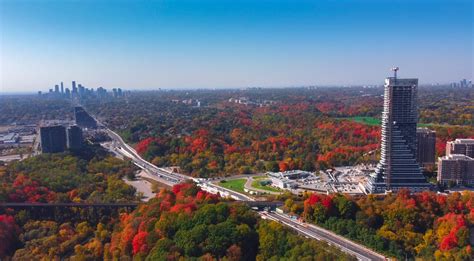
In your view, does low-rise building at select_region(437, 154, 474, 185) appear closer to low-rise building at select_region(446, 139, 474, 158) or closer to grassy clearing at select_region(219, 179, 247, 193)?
low-rise building at select_region(446, 139, 474, 158)

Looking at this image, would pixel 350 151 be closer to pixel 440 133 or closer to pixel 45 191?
pixel 440 133

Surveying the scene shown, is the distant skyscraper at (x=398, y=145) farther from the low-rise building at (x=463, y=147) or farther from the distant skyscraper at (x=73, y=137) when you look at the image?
the distant skyscraper at (x=73, y=137)

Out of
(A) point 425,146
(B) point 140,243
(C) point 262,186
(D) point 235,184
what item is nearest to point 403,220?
(C) point 262,186

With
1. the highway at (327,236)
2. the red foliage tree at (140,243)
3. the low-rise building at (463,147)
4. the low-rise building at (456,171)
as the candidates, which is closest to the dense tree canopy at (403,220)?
the highway at (327,236)

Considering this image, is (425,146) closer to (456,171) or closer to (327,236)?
(456,171)

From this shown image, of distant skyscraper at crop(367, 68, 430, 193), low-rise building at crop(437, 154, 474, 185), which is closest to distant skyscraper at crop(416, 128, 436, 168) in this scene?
low-rise building at crop(437, 154, 474, 185)

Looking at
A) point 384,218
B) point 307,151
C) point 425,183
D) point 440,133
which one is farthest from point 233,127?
point 384,218
